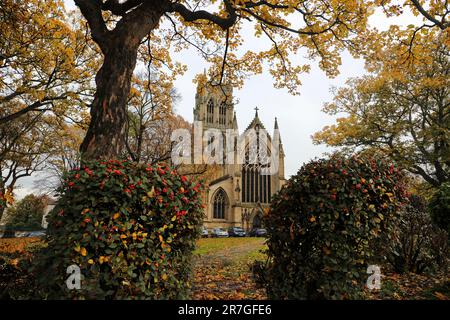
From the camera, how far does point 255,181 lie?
46594mm

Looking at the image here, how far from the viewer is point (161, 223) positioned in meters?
3.12

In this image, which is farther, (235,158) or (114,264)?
(235,158)

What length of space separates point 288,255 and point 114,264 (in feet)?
7.18

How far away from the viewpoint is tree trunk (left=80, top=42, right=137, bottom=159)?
4.66 meters

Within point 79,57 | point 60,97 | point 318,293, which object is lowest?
point 318,293

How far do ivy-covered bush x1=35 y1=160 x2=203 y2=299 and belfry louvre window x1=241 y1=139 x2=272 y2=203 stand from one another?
4286 centimetres

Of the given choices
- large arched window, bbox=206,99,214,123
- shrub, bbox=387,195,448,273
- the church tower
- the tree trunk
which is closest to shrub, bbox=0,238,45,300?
the tree trunk

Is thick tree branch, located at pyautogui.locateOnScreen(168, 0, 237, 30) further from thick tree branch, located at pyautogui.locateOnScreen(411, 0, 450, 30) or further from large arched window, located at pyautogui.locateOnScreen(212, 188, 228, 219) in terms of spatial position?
large arched window, located at pyautogui.locateOnScreen(212, 188, 228, 219)

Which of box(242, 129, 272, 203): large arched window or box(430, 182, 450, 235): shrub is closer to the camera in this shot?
box(430, 182, 450, 235): shrub

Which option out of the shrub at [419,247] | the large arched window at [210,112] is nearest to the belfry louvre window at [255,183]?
the large arched window at [210,112]

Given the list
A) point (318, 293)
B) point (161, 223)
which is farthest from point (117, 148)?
point (318, 293)

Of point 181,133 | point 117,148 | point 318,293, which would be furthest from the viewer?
point 181,133

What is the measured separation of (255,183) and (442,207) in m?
41.2
